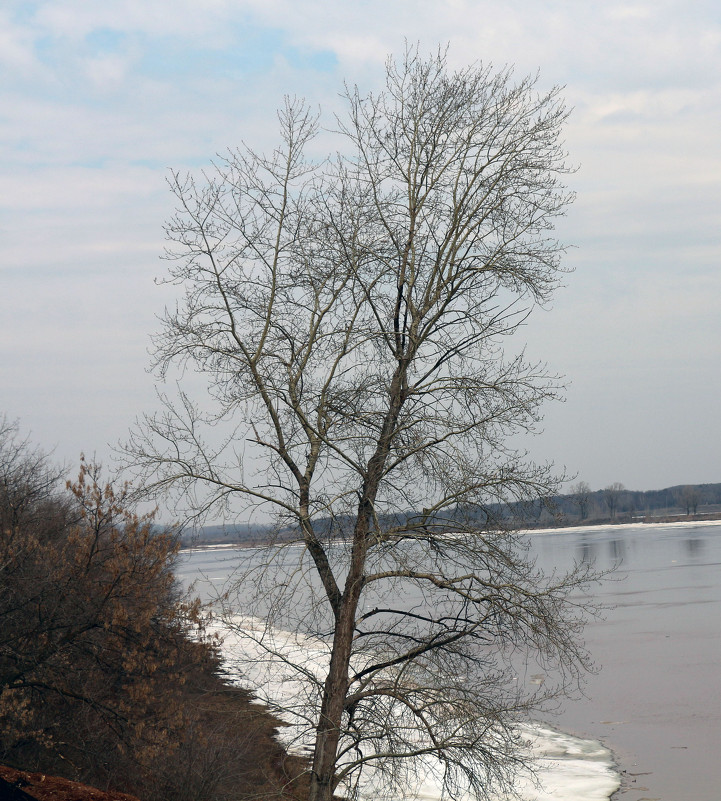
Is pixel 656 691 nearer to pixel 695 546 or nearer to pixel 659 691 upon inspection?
pixel 659 691

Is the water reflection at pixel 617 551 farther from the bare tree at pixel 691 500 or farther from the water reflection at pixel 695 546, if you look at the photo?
the bare tree at pixel 691 500

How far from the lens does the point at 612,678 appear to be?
28.7 metres

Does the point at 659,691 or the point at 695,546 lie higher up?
the point at 659,691

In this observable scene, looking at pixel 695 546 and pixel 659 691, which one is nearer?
pixel 659 691

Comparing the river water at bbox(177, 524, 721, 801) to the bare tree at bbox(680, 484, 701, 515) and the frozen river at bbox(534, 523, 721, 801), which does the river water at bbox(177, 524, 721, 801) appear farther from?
the bare tree at bbox(680, 484, 701, 515)

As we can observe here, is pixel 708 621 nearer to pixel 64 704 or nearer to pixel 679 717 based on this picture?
pixel 679 717

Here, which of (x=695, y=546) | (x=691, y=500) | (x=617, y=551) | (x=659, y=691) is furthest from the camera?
(x=691, y=500)

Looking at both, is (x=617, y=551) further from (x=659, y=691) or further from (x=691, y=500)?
(x=691, y=500)

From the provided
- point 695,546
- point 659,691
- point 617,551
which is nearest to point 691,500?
point 695,546

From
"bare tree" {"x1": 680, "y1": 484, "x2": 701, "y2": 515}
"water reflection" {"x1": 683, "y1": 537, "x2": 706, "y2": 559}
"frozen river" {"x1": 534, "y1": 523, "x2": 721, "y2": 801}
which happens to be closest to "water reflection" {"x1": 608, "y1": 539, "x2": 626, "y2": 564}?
"water reflection" {"x1": 683, "y1": 537, "x2": 706, "y2": 559}

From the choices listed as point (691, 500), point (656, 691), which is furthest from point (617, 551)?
point (691, 500)

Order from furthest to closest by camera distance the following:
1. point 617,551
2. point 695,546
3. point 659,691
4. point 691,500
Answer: point 691,500 → point 695,546 → point 617,551 → point 659,691

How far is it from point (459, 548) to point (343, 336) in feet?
10.3

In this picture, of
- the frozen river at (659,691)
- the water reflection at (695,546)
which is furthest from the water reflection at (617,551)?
the frozen river at (659,691)
